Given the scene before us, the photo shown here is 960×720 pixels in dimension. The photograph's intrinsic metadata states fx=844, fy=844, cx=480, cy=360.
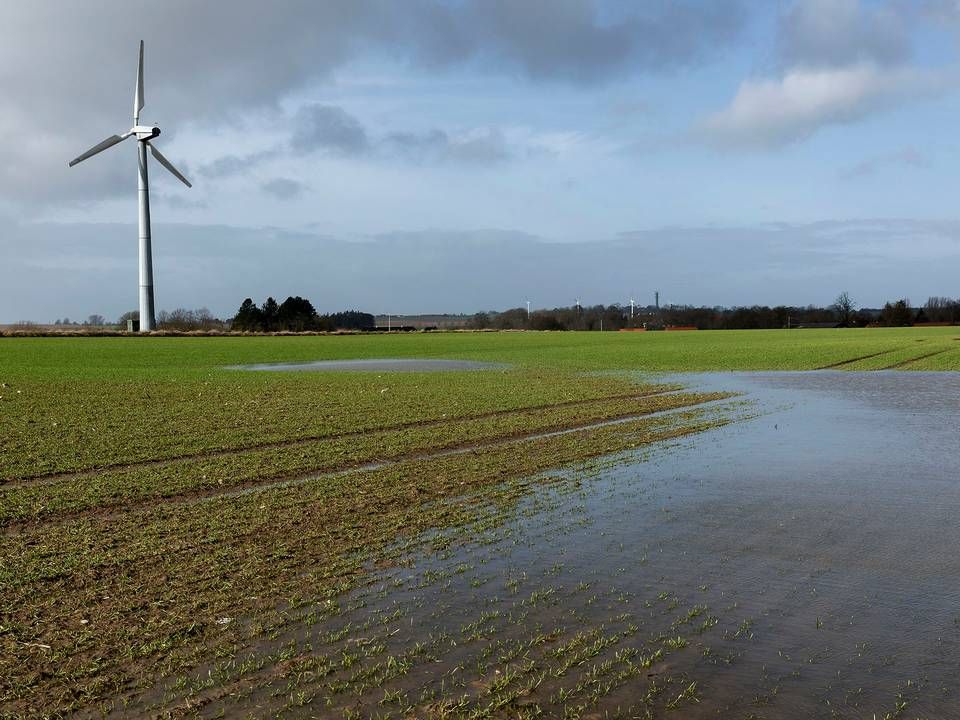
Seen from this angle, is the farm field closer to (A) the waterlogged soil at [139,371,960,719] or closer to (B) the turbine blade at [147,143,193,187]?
(A) the waterlogged soil at [139,371,960,719]

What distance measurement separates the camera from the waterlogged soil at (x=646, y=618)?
5.39 m

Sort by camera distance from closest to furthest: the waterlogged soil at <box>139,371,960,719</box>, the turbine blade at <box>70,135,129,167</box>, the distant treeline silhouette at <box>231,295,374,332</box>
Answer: the waterlogged soil at <box>139,371,960,719</box>
the turbine blade at <box>70,135,129,167</box>
the distant treeline silhouette at <box>231,295,374,332</box>

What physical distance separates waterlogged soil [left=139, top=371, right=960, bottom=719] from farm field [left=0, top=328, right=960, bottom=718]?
0.03 meters

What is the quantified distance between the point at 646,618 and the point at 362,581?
261cm

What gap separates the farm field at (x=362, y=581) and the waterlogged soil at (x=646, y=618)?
3 cm

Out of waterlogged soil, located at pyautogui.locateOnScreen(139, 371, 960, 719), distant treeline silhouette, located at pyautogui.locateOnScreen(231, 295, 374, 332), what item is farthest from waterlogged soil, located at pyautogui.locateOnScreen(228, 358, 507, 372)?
distant treeline silhouette, located at pyautogui.locateOnScreen(231, 295, 374, 332)

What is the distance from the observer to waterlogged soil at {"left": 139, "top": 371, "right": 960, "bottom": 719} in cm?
539

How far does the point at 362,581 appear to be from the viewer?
7.74 meters

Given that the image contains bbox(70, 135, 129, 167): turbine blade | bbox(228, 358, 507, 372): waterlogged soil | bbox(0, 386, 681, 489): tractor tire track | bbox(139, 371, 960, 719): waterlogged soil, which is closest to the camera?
bbox(139, 371, 960, 719): waterlogged soil

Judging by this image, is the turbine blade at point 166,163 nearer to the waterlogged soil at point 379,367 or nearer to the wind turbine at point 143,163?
the wind turbine at point 143,163

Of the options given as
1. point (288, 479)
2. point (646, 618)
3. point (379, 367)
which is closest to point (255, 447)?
point (288, 479)

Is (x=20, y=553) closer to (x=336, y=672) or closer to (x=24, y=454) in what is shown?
(x=336, y=672)

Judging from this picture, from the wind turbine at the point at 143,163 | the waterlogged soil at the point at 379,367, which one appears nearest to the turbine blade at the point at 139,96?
the wind turbine at the point at 143,163

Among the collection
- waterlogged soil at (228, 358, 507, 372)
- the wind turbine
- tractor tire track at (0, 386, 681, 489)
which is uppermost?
the wind turbine
